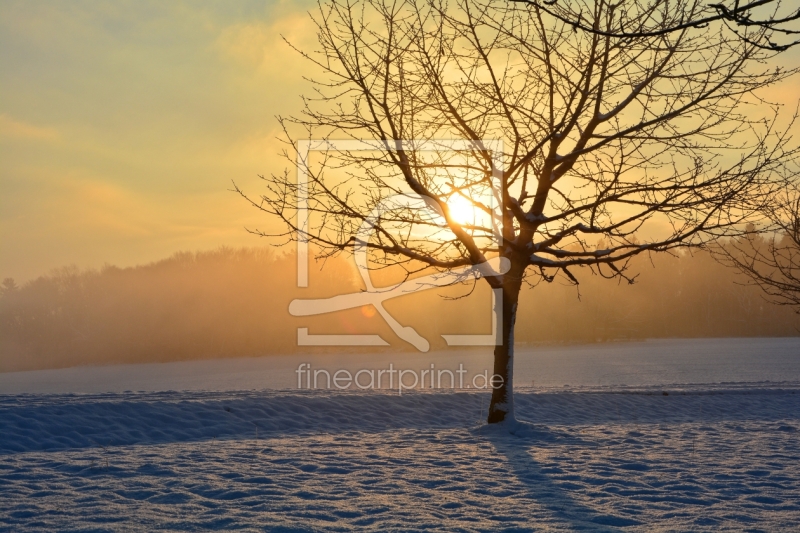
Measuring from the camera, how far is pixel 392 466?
8977 millimetres

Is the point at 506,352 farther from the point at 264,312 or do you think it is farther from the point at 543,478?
the point at 264,312

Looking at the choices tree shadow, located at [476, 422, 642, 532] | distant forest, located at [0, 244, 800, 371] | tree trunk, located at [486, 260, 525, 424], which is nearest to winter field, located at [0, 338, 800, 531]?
tree shadow, located at [476, 422, 642, 532]

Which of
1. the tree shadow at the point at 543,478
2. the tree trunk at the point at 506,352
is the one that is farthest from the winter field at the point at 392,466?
the tree trunk at the point at 506,352

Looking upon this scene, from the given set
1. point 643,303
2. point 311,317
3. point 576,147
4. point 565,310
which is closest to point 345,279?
point 311,317

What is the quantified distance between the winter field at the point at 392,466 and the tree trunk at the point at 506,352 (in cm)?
40

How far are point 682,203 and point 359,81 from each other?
5903 mm

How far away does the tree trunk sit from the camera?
12.6 meters

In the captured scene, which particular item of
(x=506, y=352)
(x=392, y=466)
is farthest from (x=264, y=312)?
(x=392, y=466)

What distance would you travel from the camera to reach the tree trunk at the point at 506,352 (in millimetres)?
12594

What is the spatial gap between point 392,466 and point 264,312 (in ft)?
251

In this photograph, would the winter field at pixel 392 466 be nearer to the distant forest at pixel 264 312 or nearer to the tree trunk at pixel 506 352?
the tree trunk at pixel 506 352

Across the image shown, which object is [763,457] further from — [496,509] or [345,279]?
[345,279]

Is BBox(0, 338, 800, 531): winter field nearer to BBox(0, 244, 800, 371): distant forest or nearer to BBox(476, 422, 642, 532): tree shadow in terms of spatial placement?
BBox(476, 422, 642, 532): tree shadow

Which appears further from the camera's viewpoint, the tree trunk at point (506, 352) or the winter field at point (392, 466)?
the tree trunk at point (506, 352)
